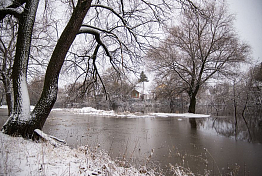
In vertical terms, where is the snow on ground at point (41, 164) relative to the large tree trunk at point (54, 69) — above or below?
below

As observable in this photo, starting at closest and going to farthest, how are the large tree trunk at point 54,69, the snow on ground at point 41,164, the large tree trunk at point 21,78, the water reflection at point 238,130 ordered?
the snow on ground at point 41,164 → the large tree trunk at point 21,78 → the large tree trunk at point 54,69 → the water reflection at point 238,130

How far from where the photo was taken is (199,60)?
55.8 feet

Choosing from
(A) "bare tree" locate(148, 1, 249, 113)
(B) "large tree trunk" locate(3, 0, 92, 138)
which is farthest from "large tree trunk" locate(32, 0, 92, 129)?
(A) "bare tree" locate(148, 1, 249, 113)

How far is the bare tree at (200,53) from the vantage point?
15.9 meters

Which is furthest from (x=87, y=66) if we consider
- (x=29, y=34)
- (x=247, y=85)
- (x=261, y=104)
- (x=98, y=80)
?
(x=261, y=104)

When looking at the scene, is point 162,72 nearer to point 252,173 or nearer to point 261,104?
point 261,104

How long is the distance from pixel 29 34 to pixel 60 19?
5.95 ft

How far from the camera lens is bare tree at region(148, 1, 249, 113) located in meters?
15.9

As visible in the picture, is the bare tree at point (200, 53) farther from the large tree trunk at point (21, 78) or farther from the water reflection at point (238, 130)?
the large tree trunk at point (21, 78)

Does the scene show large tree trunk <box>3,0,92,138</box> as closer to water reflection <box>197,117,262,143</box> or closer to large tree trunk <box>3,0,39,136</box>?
large tree trunk <box>3,0,39,136</box>

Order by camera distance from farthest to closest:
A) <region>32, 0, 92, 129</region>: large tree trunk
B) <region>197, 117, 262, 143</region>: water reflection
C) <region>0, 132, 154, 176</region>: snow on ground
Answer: <region>197, 117, 262, 143</region>: water reflection, <region>32, 0, 92, 129</region>: large tree trunk, <region>0, 132, 154, 176</region>: snow on ground

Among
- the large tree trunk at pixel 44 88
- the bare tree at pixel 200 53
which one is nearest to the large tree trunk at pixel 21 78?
the large tree trunk at pixel 44 88

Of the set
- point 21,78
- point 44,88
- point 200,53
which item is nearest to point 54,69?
point 44,88

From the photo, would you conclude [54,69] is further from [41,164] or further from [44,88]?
[41,164]
